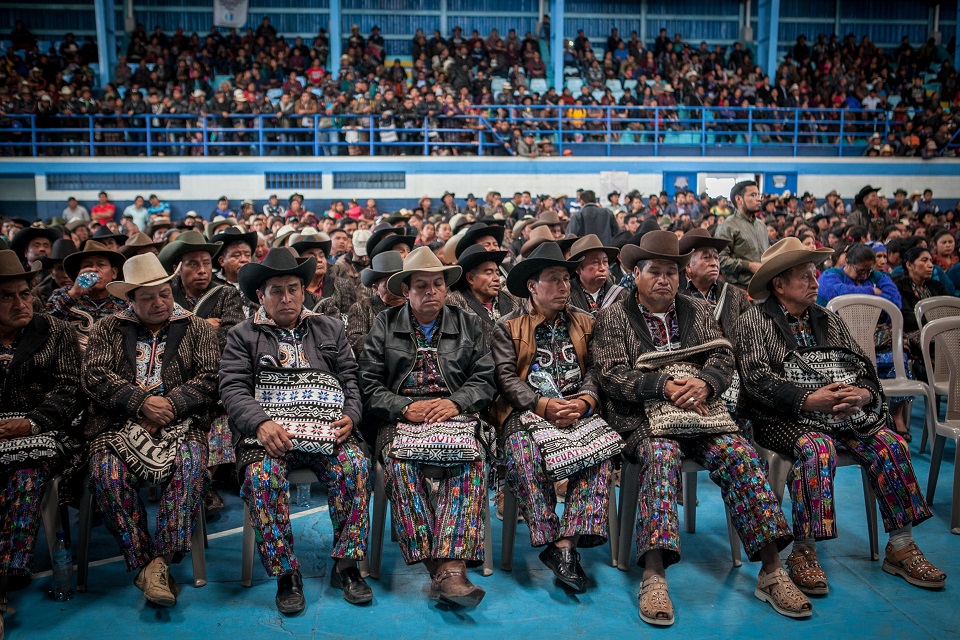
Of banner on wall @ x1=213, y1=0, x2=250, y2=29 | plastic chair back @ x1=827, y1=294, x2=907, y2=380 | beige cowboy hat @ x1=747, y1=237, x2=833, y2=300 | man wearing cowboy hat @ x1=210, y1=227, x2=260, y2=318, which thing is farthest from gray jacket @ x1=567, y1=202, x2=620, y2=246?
banner on wall @ x1=213, y1=0, x2=250, y2=29

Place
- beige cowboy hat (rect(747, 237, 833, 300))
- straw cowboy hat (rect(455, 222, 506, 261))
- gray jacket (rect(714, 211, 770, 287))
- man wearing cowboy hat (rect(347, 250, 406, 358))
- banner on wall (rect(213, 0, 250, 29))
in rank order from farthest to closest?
banner on wall (rect(213, 0, 250, 29)) → gray jacket (rect(714, 211, 770, 287)) → straw cowboy hat (rect(455, 222, 506, 261)) → man wearing cowboy hat (rect(347, 250, 406, 358)) → beige cowboy hat (rect(747, 237, 833, 300))

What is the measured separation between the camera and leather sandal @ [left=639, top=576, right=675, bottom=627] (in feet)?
10.5

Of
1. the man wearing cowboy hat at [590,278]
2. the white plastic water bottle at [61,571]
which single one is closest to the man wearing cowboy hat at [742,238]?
the man wearing cowboy hat at [590,278]

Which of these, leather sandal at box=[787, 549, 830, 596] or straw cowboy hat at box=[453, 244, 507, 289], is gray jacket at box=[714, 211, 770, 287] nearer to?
straw cowboy hat at box=[453, 244, 507, 289]

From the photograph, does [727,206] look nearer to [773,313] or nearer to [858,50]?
[858,50]

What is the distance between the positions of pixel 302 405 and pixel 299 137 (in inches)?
619

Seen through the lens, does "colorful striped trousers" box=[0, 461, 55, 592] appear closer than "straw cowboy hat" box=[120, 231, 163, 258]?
Yes

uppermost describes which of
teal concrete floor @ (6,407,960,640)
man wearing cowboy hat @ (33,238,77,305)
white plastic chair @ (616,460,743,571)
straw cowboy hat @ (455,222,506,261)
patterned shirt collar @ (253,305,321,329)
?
straw cowboy hat @ (455,222,506,261)

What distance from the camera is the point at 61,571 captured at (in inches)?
135

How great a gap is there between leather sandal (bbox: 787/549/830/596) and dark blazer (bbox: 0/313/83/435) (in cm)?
349

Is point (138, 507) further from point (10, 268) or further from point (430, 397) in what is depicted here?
point (430, 397)

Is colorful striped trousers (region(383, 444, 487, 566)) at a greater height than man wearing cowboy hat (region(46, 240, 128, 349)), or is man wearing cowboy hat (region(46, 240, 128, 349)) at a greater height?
man wearing cowboy hat (region(46, 240, 128, 349))

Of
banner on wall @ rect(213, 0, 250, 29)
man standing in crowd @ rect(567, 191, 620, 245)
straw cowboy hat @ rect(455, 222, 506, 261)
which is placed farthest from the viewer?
banner on wall @ rect(213, 0, 250, 29)

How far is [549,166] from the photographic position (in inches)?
704
